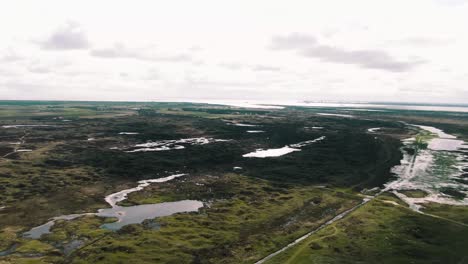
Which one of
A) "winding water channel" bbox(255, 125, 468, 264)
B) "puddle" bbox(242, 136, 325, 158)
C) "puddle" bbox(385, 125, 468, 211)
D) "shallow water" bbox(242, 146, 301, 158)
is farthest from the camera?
"puddle" bbox(242, 136, 325, 158)

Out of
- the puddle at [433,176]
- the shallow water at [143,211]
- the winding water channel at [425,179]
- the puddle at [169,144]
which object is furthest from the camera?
the puddle at [169,144]

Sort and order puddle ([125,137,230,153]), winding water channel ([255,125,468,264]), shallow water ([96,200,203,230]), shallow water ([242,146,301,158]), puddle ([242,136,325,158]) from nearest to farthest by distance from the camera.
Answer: shallow water ([96,200,203,230])
winding water channel ([255,125,468,264])
shallow water ([242,146,301,158])
puddle ([242,136,325,158])
puddle ([125,137,230,153])

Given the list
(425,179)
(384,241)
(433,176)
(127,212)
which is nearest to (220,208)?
(127,212)

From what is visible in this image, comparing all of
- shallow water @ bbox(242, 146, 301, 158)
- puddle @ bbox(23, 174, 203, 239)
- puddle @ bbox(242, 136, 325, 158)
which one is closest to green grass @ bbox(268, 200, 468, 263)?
puddle @ bbox(23, 174, 203, 239)

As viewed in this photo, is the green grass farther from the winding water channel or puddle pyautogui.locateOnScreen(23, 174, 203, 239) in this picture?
puddle pyautogui.locateOnScreen(23, 174, 203, 239)

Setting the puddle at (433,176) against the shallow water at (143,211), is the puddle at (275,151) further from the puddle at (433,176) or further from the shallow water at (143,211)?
the shallow water at (143,211)

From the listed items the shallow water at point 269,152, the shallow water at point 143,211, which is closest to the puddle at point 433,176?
the shallow water at point 269,152

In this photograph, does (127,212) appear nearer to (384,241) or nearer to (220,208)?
(220,208)

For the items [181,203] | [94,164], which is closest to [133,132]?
[94,164]
